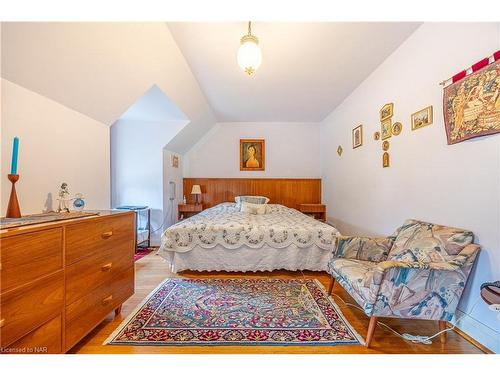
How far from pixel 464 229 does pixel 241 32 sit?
245cm

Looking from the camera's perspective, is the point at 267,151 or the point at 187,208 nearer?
the point at 187,208

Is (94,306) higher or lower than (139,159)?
lower

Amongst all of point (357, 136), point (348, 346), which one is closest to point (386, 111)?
point (357, 136)

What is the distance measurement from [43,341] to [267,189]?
13.6ft

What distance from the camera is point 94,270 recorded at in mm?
→ 1368

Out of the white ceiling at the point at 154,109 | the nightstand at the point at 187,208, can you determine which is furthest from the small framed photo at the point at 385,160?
the nightstand at the point at 187,208

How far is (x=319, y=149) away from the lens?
4934mm

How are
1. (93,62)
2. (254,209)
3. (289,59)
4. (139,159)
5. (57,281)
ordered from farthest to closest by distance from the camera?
(139,159), (254,209), (289,59), (93,62), (57,281)

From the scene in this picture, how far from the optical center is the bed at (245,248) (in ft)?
8.14

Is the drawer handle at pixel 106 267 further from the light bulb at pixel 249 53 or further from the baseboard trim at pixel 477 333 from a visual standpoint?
the baseboard trim at pixel 477 333

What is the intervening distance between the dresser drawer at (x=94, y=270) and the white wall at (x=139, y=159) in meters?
2.33

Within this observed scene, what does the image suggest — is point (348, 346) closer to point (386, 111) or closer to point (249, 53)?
point (249, 53)
